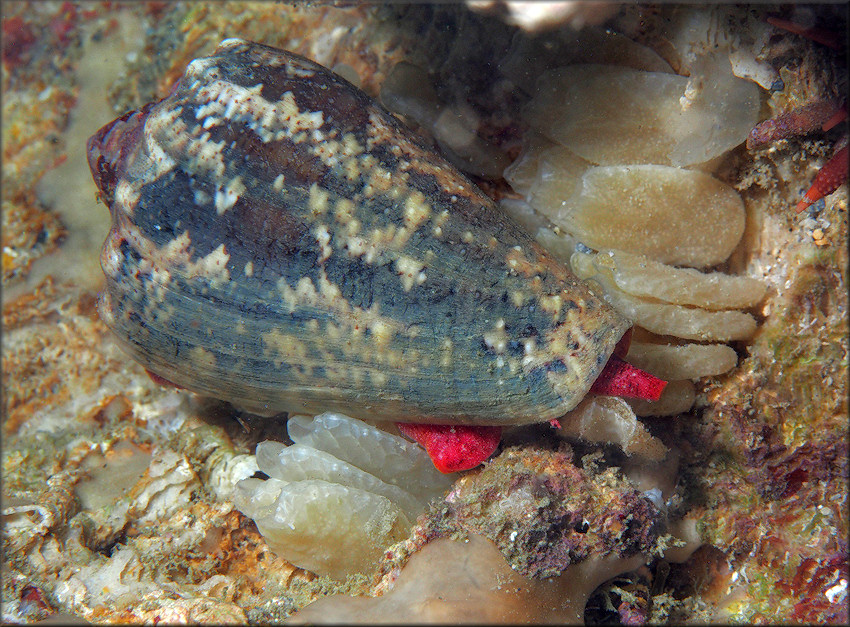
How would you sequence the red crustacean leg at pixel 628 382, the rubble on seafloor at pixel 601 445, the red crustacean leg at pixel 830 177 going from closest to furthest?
the red crustacean leg at pixel 830 177 < the rubble on seafloor at pixel 601 445 < the red crustacean leg at pixel 628 382

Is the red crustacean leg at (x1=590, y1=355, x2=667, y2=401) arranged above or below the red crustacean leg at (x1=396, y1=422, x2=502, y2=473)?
above

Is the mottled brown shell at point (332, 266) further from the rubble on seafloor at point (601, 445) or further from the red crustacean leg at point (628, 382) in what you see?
the rubble on seafloor at point (601, 445)

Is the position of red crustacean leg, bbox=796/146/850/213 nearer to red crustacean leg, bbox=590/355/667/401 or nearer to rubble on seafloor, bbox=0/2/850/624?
rubble on seafloor, bbox=0/2/850/624

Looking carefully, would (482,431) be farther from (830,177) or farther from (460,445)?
(830,177)

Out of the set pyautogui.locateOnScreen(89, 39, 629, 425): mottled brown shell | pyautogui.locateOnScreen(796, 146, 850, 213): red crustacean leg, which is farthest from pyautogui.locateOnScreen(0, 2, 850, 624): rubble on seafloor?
pyautogui.locateOnScreen(89, 39, 629, 425): mottled brown shell

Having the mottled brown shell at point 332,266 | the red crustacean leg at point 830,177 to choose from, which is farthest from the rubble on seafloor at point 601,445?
the mottled brown shell at point 332,266

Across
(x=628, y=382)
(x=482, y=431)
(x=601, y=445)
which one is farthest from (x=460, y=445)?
(x=628, y=382)

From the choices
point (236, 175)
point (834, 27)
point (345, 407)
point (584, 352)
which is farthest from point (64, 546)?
point (834, 27)
